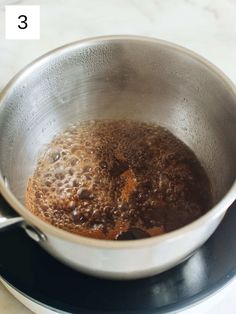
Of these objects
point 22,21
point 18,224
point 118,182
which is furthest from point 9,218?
point 22,21

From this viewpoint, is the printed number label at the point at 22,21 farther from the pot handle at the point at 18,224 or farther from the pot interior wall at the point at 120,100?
the pot handle at the point at 18,224

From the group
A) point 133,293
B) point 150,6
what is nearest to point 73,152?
point 133,293

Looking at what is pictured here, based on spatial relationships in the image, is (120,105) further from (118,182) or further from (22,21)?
(22,21)

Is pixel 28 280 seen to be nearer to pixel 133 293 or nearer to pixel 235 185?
pixel 133 293

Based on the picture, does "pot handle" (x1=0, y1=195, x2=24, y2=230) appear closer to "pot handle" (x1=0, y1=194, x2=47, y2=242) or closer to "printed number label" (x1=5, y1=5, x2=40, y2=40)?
"pot handle" (x1=0, y1=194, x2=47, y2=242)

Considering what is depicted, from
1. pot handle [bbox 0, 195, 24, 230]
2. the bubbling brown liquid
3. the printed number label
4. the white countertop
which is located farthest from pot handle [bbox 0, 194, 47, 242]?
the printed number label

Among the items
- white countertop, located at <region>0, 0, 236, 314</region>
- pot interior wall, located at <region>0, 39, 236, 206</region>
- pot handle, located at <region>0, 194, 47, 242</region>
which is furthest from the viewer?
white countertop, located at <region>0, 0, 236, 314</region>
